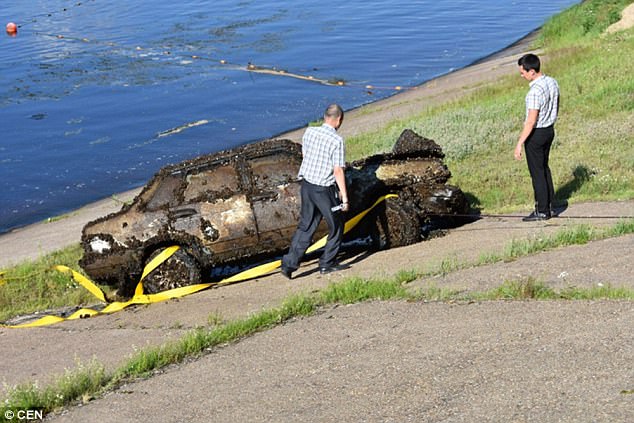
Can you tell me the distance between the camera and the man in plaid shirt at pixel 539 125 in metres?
11.6

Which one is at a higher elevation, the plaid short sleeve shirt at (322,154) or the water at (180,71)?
the water at (180,71)

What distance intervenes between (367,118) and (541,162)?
14819 millimetres

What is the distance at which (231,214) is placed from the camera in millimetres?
11836

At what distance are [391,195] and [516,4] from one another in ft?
142

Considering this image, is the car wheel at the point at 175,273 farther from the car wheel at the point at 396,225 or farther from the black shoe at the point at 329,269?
the car wheel at the point at 396,225

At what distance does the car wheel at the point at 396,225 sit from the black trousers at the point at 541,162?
1.57 m

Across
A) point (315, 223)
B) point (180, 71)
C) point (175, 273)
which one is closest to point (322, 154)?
point (315, 223)

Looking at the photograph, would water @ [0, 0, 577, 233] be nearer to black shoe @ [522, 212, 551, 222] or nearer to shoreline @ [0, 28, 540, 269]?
shoreline @ [0, 28, 540, 269]

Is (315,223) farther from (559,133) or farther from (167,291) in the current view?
(559,133)

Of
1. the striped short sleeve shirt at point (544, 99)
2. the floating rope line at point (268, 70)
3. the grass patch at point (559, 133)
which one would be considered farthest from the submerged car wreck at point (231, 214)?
the floating rope line at point (268, 70)

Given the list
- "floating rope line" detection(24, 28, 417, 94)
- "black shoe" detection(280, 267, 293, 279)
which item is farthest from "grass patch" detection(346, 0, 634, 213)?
"floating rope line" detection(24, 28, 417, 94)

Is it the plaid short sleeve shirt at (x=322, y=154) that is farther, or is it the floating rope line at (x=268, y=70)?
the floating rope line at (x=268, y=70)

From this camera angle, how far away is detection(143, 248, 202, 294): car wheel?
11.8m

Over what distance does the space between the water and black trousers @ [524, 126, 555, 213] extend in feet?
44.6
